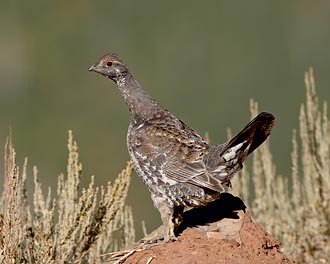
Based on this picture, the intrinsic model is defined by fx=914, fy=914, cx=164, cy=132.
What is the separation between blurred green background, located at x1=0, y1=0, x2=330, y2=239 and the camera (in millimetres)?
41719

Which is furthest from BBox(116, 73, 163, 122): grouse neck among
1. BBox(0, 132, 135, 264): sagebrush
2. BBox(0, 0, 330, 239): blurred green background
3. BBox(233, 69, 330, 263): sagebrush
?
BBox(0, 0, 330, 239): blurred green background

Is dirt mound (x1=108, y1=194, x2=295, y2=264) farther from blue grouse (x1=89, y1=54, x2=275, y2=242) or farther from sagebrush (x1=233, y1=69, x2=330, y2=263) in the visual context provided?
sagebrush (x1=233, y1=69, x2=330, y2=263)

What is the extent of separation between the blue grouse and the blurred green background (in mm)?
24299

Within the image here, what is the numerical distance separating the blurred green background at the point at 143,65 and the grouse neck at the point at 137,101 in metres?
23.9

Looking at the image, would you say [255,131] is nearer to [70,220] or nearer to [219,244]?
[219,244]

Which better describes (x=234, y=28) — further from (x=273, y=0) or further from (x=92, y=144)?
(x=92, y=144)

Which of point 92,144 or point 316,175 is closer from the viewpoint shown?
point 316,175

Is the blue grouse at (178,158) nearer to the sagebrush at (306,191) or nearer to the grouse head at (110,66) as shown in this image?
the grouse head at (110,66)

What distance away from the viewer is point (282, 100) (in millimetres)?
38531

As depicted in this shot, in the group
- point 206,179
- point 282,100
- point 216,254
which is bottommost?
point 216,254

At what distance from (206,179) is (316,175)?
3.15 m

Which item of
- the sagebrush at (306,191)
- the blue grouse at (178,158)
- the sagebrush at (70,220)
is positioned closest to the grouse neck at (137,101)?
the blue grouse at (178,158)

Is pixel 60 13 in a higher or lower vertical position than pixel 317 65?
higher

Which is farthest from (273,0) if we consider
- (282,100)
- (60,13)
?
(282,100)
